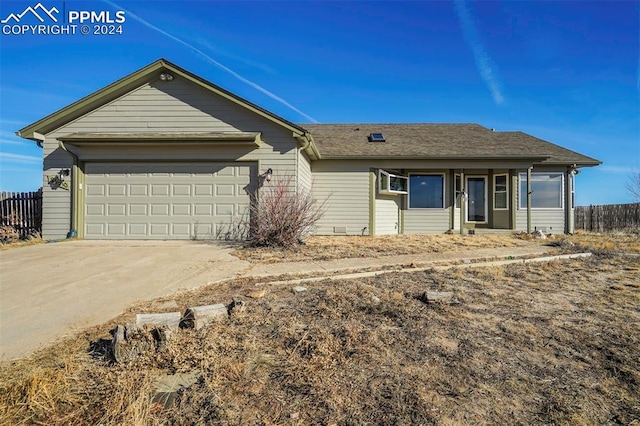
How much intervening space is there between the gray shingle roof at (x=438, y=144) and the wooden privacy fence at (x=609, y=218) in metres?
5.72

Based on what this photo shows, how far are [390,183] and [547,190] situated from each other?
6443mm

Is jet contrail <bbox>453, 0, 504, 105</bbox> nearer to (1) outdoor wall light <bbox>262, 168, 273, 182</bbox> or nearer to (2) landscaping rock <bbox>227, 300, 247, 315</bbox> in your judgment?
(1) outdoor wall light <bbox>262, 168, 273, 182</bbox>

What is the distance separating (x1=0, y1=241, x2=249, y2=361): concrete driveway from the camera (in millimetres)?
3383

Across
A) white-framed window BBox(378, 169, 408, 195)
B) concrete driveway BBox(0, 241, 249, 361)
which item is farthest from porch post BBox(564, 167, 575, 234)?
concrete driveway BBox(0, 241, 249, 361)

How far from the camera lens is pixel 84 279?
515 cm

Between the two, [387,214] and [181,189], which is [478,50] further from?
[181,189]

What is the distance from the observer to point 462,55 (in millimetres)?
14062

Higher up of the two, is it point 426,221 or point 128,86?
point 128,86

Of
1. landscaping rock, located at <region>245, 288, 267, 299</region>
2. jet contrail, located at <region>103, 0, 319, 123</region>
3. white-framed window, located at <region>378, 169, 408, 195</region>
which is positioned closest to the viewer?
landscaping rock, located at <region>245, 288, 267, 299</region>

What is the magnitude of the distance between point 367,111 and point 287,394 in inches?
776

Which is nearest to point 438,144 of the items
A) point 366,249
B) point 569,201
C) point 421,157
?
point 421,157

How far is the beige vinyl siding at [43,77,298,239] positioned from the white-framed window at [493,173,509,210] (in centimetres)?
850

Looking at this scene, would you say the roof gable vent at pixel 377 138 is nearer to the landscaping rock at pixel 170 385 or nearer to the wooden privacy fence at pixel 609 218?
the landscaping rock at pixel 170 385

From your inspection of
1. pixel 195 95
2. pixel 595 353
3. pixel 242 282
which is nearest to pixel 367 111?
pixel 195 95
